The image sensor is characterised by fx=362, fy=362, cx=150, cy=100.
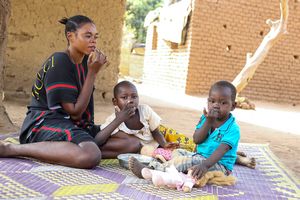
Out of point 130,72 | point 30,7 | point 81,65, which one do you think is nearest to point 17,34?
point 30,7

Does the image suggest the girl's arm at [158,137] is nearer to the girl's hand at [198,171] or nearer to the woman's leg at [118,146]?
the woman's leg at [118,146]

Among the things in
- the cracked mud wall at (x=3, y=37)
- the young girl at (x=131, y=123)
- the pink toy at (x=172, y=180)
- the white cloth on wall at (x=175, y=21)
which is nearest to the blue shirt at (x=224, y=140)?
the pink toy at (x=172, y=180)

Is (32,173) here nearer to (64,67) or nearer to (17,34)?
(64,67)

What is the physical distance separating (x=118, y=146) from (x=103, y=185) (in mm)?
742

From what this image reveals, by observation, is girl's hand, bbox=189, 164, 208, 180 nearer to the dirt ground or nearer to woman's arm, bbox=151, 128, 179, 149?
woman's arm, bbox=151, 128, 179, 149

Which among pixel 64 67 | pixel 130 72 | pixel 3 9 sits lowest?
pixel 130 72

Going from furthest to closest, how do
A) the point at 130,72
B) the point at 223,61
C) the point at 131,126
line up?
the point at 130,72 < the point at 223,61 < the point at 131,126

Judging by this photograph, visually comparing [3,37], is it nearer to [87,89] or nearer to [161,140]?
[87,89]

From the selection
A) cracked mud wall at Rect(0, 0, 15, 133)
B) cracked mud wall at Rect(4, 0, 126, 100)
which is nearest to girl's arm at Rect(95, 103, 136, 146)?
cracked mud wall at Rect(0, 0, 15, 133)

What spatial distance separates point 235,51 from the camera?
10.5 meters

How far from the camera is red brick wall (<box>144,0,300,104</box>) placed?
10203mm

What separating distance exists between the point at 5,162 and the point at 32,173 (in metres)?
0.30

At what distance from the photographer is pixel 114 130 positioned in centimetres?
289

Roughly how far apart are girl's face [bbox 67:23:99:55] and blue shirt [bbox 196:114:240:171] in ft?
3.27
